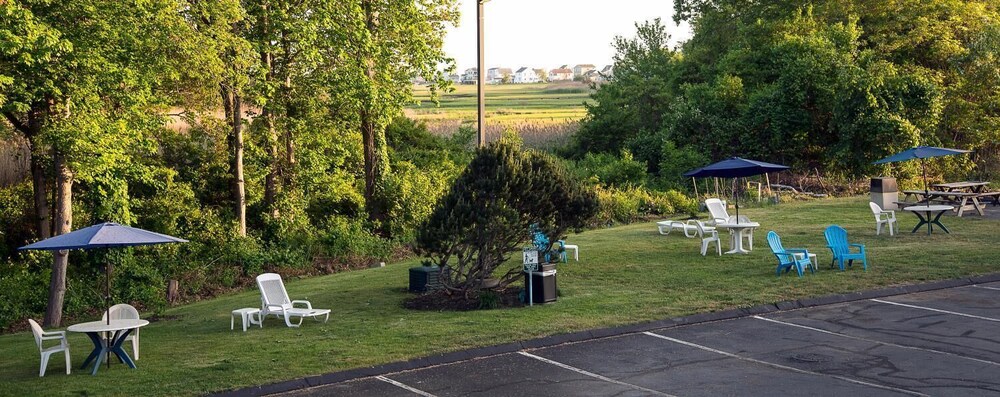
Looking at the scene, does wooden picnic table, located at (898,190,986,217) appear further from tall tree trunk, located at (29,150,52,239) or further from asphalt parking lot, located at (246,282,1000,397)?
tall tree trunk, located at (29,150,52,239)

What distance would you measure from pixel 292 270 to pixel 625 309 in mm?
12321

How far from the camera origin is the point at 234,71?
Result: 23.9 metres

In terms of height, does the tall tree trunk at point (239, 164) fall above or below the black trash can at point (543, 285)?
above

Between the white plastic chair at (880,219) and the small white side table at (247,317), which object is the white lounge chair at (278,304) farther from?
the white plastic chair at (880,219)

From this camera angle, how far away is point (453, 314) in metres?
15.2

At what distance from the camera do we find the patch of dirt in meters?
15.8

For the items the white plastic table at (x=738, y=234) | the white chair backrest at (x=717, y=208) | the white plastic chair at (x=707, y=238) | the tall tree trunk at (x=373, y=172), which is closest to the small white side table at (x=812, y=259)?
the white plastic table at (x=738, y=234)

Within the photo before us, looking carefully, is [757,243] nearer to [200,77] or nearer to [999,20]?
[200,77]

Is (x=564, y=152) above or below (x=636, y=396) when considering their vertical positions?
above

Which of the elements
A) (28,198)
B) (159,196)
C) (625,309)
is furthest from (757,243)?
(28,198)

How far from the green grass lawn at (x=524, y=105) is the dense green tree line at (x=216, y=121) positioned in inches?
1220

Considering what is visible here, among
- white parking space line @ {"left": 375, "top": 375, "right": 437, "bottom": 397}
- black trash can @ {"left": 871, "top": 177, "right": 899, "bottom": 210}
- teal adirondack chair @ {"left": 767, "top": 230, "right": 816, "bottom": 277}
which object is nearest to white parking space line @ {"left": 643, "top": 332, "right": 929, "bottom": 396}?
white parking space line @ {"left": 375, "top": 375, "right": 437, "bottom": 397}

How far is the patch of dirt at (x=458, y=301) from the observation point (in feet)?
51.8

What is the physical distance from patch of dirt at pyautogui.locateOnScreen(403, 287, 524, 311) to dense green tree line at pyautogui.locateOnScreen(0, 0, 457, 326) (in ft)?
25.1
